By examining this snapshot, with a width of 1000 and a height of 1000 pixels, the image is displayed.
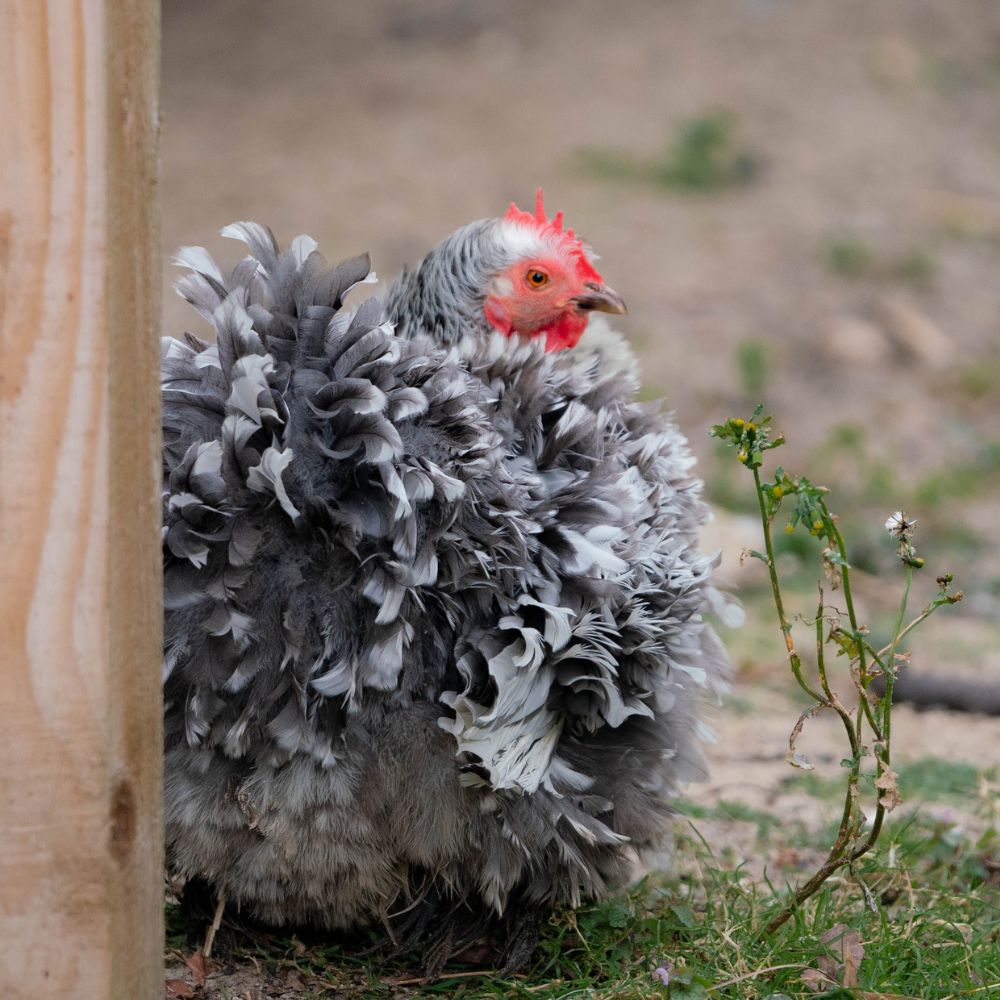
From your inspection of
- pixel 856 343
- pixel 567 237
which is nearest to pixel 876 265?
pixel 856 343

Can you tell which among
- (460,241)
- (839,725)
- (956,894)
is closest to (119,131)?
(460,241)

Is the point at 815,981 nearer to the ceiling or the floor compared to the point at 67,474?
nearer to the floor

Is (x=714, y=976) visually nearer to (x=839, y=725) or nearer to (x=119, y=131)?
(x=119, y=131)

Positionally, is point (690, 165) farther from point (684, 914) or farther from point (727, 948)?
point (727, 948)

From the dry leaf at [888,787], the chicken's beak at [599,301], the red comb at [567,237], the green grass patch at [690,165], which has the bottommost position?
the dry leaf at [888,787]

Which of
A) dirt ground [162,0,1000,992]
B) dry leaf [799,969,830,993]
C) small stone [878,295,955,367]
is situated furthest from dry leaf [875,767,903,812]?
small stone [878,295,955,367]

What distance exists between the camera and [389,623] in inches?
76.8

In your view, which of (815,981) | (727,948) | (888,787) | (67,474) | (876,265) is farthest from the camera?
(876,265)

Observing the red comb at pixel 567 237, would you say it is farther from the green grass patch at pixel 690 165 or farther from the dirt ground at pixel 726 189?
the green grass patch at pixel 690 165

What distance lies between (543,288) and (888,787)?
4.65 ft

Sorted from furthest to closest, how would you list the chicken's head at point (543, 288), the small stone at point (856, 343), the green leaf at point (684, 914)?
1. the small stone at point (856, 343)
2. the chicken's head at point (543, 288)
3. the green leaf at point (684, 914)

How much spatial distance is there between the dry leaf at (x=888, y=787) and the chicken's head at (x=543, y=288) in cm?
127

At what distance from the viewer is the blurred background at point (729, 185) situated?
6.54 m

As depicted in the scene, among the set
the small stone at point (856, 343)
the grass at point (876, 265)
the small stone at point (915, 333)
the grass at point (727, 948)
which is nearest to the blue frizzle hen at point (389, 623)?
the grass at point (727, 948)
